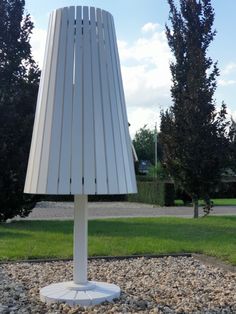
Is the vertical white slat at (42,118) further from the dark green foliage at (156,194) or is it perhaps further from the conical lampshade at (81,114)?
the dark green foliage at (156,194)

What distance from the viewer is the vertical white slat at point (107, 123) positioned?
5770 millimetres

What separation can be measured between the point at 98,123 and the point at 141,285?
2321mm

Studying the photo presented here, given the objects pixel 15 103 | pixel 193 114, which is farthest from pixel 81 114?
pixel 193 114

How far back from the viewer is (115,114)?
5.99 m

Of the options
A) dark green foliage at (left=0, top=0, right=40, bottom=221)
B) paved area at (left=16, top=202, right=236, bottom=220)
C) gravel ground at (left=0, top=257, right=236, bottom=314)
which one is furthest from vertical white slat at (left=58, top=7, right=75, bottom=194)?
paved area at (left=16, top=202, right=236, bottom=220)

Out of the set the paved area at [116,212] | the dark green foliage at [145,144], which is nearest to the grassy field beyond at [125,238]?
the paved area at [116,212]

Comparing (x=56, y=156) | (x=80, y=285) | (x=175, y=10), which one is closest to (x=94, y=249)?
(x=80, y=285)

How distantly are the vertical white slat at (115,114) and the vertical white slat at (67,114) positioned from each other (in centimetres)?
39

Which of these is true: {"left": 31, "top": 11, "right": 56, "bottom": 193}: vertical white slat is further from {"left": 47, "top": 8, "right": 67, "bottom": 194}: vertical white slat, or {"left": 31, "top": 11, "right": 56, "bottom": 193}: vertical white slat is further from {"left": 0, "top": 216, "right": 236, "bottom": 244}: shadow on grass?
{"left": 0, "top": 216, "right": 236, "bottom": 244}: shadow on grass

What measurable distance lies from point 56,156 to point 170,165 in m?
12.1

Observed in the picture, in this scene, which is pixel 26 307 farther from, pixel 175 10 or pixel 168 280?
pixel 175 10

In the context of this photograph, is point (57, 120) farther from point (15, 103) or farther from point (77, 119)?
point (15, 103)

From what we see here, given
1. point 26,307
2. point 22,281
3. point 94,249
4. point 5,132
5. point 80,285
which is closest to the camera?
point 26,307

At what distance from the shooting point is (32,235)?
11.9 meters
